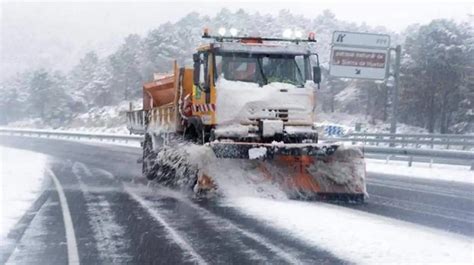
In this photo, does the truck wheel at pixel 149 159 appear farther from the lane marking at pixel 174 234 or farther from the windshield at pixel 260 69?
the windshield at pixel 260 69

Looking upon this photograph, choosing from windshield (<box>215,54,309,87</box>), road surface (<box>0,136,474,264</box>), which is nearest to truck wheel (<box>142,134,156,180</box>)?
road surface (<box>0,136,474,264</box>)

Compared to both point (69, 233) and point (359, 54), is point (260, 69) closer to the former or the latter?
point (69, 233)

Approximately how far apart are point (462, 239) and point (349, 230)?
129 centimetres

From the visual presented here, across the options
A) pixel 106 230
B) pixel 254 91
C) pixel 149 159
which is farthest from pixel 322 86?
pixel 106 230

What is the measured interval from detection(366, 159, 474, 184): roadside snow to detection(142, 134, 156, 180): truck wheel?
682cm

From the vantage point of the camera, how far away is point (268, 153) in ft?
34.5

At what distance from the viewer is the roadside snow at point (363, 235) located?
6.22 m

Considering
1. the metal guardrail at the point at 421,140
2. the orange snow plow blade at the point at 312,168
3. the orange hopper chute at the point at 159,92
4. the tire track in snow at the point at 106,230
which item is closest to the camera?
the tire track in snow at the point at 106,230

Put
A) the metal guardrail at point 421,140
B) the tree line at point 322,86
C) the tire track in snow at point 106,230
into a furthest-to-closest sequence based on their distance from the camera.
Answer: the tree line at point 322,86, the metal guardrail at point 421,140, the tire track in snow at point 106,230

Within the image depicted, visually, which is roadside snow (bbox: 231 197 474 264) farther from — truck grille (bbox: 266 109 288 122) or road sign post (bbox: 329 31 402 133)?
road sign post (bbox: 329 31 402 133)

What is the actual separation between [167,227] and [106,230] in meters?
0.76

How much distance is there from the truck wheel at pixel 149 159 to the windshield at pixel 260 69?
3.97m

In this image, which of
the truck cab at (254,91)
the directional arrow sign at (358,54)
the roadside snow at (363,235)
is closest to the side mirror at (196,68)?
the truck cab at (254,91)

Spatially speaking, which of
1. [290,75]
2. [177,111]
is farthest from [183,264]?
[177,111]
